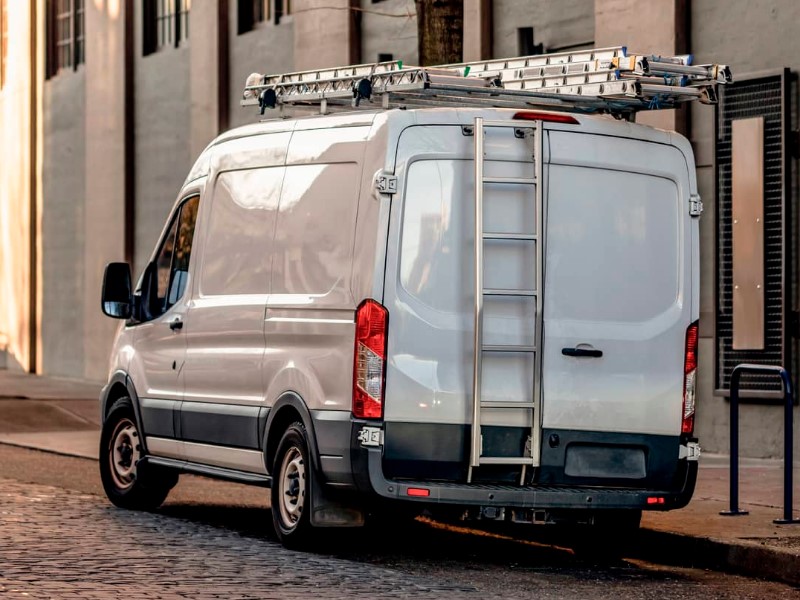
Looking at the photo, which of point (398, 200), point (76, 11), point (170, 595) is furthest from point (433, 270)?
point (76, 11)

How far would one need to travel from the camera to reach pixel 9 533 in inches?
415

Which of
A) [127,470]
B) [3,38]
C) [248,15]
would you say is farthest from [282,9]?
[127,470]

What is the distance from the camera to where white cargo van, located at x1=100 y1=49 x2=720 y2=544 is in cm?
938

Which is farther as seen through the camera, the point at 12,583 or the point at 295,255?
the point at 295,255

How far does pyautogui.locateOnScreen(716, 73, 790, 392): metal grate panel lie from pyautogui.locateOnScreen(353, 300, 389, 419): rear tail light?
23.3 ft

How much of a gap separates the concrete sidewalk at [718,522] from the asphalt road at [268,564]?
0.52 ft

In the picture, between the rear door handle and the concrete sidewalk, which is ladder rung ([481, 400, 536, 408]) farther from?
the concrete sidewalk

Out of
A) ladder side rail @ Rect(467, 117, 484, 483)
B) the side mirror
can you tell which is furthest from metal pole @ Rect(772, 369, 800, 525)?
the side mirror

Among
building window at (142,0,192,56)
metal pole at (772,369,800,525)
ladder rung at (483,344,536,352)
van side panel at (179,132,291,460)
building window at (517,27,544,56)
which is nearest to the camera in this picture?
ladder rung at (483,344,536,352)

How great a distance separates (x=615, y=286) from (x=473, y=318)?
0.89 meters

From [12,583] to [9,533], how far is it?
2019 mm

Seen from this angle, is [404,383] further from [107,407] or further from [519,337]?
[107,407]

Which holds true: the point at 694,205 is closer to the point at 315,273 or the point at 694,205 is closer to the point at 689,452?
the point at 689,452

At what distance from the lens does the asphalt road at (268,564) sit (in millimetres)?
8641
